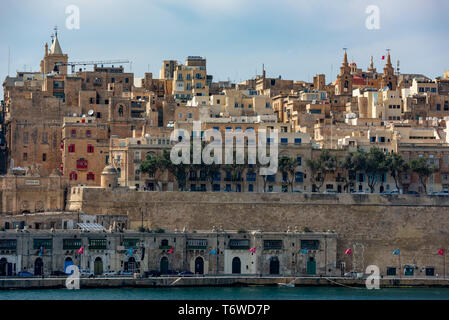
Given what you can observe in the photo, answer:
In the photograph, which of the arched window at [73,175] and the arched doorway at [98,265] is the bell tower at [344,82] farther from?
the arched doorway at [98,265]

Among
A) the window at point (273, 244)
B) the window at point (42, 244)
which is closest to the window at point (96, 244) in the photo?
the window at point (42, 244)

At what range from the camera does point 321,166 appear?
6738cm

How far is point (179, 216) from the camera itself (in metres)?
63.0

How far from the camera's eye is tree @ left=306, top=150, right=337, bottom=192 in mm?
67562

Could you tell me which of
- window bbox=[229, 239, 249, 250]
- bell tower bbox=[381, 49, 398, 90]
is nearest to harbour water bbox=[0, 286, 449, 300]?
window bbox=[229, 239, 249, 250]

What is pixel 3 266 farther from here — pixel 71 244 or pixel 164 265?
pixel 164 265

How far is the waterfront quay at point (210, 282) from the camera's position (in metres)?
52.7

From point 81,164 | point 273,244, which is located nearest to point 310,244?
point 273,244

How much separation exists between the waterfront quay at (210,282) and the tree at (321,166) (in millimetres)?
11429

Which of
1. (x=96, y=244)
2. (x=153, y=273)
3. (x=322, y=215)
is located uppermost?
(x=322, y=215)

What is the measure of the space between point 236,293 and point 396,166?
19.8 metres
